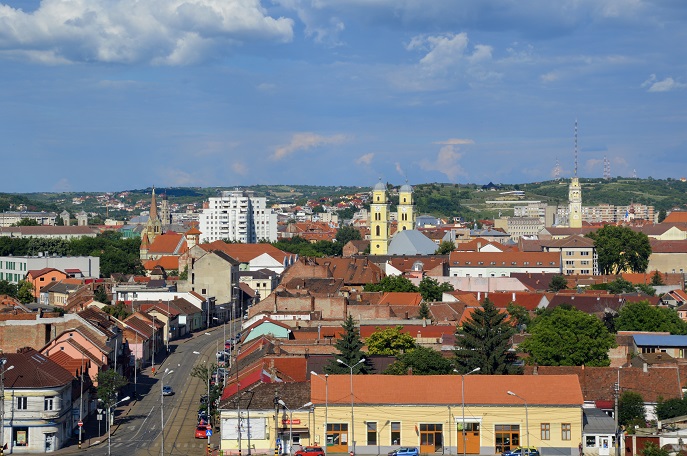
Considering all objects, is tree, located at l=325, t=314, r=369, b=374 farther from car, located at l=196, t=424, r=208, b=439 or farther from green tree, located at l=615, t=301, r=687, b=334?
green tree, located at l=615, t=301, r=687, b=334

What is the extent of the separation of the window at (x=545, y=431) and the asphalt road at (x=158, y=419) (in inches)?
555

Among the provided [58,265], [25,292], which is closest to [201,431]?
[25,292]

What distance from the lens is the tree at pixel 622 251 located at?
155m

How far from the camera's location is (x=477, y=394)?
51.1 metres

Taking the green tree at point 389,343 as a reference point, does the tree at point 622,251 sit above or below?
above

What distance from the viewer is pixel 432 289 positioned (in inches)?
4326

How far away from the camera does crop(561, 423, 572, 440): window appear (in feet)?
164

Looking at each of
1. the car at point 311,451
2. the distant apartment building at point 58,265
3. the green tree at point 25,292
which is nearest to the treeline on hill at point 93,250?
the distant apartment building at point 58,265

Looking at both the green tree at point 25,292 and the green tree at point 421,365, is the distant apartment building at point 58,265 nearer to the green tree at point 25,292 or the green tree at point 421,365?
the green tree at point 25,292

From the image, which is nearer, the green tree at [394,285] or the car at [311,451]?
the car at [311,451]

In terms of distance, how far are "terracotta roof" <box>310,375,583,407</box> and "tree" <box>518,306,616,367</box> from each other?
12.0 meters

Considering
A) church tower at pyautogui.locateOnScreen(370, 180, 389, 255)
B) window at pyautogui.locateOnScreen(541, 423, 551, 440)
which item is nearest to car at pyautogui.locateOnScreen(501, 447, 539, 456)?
window at pyautogui.locateOnScreen(541, 423, 551, 440)

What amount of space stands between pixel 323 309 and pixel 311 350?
2028cm

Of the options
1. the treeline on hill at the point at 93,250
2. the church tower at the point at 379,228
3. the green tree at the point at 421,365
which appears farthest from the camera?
the church tower at the point at 379,228
